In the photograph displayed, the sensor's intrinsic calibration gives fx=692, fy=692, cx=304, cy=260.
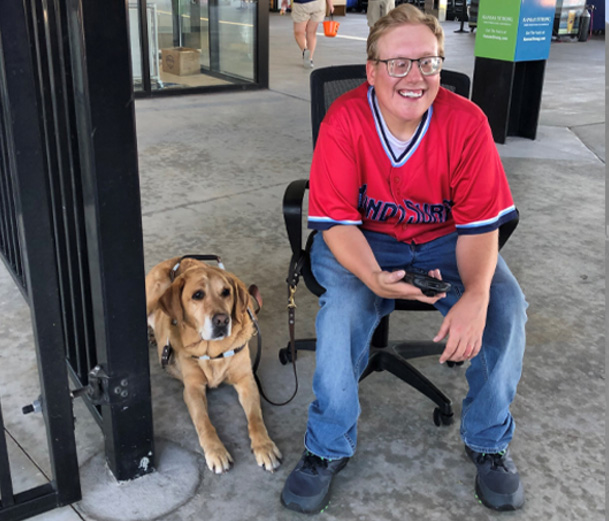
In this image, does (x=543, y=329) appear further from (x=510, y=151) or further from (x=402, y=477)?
(x=510, y=151)

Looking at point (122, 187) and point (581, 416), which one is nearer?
point (122, 187)

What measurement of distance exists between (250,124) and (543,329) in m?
4.43

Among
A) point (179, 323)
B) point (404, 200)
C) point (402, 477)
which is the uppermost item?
point (404, 200)

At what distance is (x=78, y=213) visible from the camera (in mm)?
2074

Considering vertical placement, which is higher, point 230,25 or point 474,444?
point 230,25

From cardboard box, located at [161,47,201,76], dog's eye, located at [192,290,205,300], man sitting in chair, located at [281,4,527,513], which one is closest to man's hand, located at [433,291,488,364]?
man sitting in chair, located at [281,4,527,513]

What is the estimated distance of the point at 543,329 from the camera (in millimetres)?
3232

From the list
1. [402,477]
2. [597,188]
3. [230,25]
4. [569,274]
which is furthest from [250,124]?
[402,477]

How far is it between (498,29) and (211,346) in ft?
16.8

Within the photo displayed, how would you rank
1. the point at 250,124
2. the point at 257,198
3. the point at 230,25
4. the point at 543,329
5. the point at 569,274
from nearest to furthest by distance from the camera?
the point at 543,329 → the point at 569,274 → the point at 257,198 → the point at 250,124 → the point at 230,25

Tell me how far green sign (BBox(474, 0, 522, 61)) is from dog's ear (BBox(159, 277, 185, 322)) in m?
4.87

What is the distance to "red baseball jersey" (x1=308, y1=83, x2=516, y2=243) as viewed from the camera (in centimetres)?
220

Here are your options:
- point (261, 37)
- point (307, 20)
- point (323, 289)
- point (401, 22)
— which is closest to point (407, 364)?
point (323, 289)

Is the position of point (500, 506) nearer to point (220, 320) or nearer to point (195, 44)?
point (220, 320)
